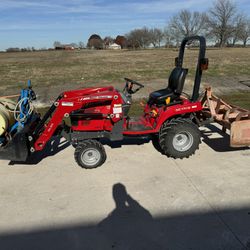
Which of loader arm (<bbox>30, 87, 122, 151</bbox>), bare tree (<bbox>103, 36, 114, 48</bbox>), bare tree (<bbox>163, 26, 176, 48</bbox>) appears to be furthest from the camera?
bare tree (<bbox>103, 36, 114, 48</bbox>)

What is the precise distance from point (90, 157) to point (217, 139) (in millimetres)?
2424

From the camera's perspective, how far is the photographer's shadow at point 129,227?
10.4ft

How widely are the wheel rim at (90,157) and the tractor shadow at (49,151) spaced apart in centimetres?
86

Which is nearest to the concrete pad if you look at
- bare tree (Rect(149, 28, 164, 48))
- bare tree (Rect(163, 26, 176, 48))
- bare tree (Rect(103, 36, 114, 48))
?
bare tree (Rect(163, 26, 176, 48))

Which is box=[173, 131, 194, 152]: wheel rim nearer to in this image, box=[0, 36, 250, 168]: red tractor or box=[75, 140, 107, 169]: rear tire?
box=[0, 36, 250, 168]: red tractor

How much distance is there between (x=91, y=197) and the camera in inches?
159

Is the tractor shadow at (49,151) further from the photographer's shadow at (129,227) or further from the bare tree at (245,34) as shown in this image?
the bare tree at (245,34)

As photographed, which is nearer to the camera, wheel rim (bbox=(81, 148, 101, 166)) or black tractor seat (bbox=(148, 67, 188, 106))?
wheel rim (bbox=(81, 148, 101, 166))

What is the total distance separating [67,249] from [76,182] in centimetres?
134

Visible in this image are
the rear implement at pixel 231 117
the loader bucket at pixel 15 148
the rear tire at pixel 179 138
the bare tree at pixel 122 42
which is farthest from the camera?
the bare tree at pixel 122 42

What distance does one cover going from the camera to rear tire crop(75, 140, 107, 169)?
475 centimetres

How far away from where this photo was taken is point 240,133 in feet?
15.7

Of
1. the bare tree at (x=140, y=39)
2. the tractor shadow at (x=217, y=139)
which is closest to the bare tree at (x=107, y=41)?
the bare tree at (x=140, y=39)

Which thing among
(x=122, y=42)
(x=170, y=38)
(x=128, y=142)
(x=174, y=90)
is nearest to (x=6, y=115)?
(x=128, y=142)
